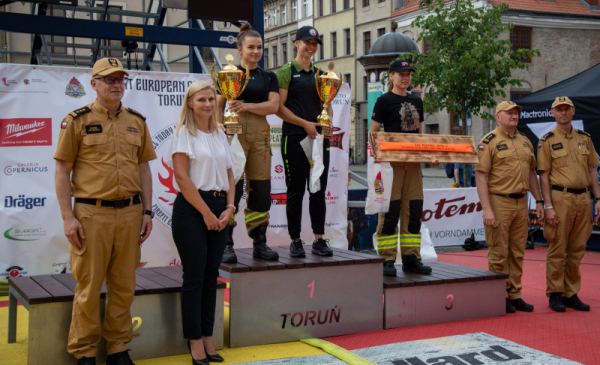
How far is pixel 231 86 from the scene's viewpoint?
15.3 feet

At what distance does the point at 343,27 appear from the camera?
46812 millimetres

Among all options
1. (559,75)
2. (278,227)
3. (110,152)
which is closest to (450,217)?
(278,227)

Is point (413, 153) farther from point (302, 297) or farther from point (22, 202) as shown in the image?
point (22, 202)

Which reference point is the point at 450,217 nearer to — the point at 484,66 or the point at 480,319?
the point at 480,319

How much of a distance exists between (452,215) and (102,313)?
25.0 feet

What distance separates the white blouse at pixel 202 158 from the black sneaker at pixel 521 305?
347 centimetres

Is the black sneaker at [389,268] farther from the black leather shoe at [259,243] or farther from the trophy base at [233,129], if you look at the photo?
the trophy base at [233,129]

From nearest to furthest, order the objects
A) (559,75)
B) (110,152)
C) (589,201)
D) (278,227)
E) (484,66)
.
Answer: (110,152) → (589,201) → (278,227) → (484,66) → (559,75)

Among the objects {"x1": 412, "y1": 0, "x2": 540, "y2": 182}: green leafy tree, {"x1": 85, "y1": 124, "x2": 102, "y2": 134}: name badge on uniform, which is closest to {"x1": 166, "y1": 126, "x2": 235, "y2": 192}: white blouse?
{"x1": 85, "y1": 124, "x2": 102, "y2": 134}: name badge on uniform

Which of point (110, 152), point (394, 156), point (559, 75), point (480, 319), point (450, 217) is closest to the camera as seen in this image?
point (110, 152)

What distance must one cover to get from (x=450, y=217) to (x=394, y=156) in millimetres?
5643

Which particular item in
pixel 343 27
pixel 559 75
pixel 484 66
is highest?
pixel 343 27

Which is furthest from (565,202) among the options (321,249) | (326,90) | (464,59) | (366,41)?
(366,41)

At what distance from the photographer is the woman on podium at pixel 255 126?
4773 millimetres
